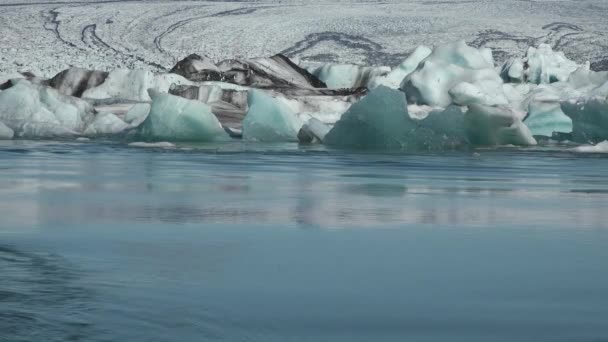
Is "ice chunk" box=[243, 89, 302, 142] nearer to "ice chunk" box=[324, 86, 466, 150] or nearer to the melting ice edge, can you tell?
the melting ice edge

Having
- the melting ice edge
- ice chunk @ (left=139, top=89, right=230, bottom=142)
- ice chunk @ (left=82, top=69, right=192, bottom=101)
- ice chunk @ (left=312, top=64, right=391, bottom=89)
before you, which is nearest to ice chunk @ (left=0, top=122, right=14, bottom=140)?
the melting ice edge

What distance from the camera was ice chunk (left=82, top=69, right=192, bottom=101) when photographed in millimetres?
17875

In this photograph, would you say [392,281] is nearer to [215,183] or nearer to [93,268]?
[93,268]

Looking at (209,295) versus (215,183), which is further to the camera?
(215,183)

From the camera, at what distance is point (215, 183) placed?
6.50 meters

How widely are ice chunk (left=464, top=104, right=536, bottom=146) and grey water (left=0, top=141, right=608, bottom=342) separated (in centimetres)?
504

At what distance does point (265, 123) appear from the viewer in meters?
13.0

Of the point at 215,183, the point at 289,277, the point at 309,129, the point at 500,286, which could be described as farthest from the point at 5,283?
the point at 309,129

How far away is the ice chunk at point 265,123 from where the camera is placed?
12.9 meters

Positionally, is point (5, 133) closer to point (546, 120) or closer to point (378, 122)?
point (378, 122)

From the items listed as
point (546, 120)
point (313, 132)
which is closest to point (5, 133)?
point (313, 132)

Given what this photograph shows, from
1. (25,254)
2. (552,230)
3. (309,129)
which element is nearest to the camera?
(25,254)

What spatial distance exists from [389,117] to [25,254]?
7.99m

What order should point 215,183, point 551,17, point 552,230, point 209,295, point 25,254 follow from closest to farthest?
1. point 209,295
2. point 25,254
3. point 552,230
4. point 215,183
5. point 551,17
